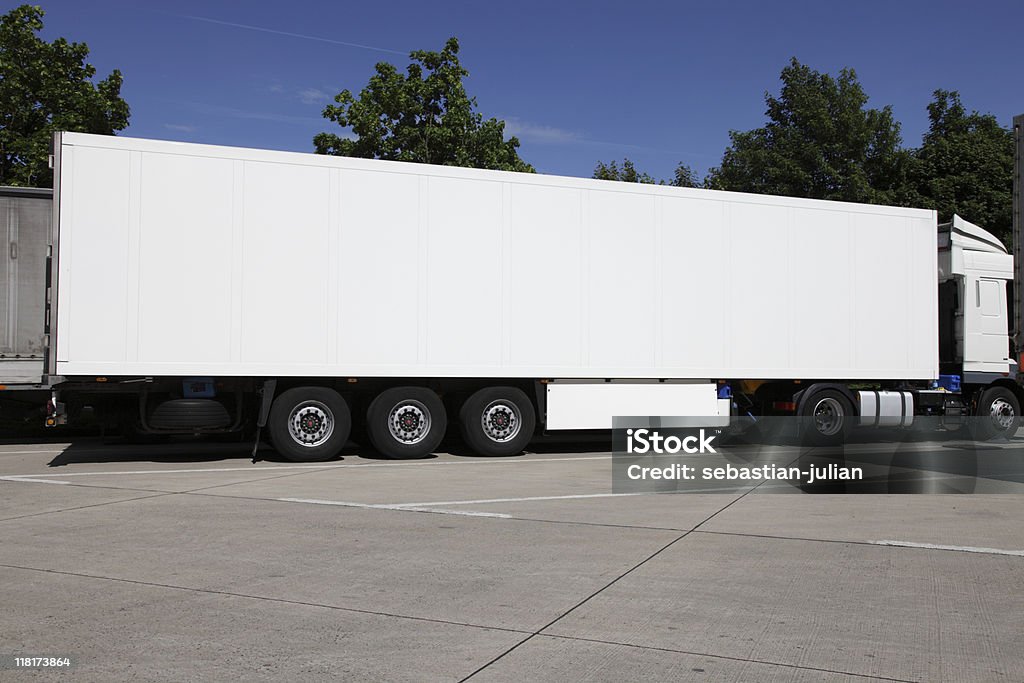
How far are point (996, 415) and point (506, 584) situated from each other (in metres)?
13.8

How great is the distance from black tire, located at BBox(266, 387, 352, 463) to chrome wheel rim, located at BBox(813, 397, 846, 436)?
7450mm

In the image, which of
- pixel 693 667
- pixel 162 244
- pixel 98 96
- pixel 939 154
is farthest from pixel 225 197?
pixel 939 154

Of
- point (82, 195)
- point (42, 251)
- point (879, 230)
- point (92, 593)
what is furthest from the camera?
point (879, 230)

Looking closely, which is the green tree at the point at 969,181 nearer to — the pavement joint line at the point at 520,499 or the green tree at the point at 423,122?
the green tree at the point at 423,122

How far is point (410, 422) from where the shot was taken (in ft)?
44.0

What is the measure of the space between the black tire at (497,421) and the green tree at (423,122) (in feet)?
46.8

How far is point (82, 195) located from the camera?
461 inches

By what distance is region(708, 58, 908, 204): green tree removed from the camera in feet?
143

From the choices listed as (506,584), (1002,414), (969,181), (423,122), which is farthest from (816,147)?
(506,584)

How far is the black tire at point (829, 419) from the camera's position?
50.2 feet

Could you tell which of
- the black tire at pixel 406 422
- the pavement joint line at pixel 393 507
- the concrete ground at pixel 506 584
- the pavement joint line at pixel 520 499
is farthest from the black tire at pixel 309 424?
the pavement joint line at pixel 520 499

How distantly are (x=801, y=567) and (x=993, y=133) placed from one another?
4827 cm

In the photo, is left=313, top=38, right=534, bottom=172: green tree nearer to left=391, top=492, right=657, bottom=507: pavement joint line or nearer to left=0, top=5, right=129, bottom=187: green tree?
left=0, top=5, right=129, bottom=187: green tree

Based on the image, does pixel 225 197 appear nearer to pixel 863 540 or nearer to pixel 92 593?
pixel 92 593
